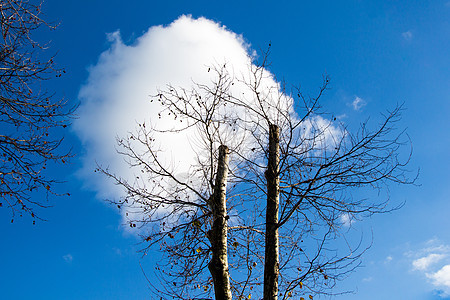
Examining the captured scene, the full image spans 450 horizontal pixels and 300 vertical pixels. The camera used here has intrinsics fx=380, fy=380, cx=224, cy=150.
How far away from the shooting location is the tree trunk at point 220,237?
482 cm

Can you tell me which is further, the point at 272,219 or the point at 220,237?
the point at 272,219

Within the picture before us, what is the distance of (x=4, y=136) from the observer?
5020mm

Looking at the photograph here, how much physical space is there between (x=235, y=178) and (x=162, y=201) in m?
Result: 1.22

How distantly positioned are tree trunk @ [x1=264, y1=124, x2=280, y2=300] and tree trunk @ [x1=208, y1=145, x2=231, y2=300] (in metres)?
0.55

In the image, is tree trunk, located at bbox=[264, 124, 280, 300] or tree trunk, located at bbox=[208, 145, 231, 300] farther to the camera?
tree trunk, located at bbox=[264, 124, 280, 300]

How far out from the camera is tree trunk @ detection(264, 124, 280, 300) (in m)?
4.94

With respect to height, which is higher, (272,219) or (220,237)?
(272,219)

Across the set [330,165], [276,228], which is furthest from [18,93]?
[330,165]

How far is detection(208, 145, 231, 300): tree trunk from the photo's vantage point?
4.82m

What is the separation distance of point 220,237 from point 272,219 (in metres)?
0.80

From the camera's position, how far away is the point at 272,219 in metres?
5.34

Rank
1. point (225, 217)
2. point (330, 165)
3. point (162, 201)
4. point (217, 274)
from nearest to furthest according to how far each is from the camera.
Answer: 1. point (217, 274)
2. point (225, 217)
3. point (330, 165)
4. point (162, 201)

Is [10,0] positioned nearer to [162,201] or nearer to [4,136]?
[4,136]

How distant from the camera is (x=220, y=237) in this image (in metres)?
5.07
